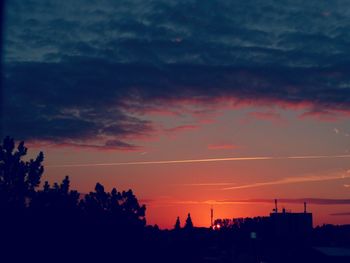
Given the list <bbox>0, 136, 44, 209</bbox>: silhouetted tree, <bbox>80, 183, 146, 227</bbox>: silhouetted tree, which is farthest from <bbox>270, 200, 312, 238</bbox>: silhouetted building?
<bbox>0, 136, 44, 209</bbox>: silhouetted tree

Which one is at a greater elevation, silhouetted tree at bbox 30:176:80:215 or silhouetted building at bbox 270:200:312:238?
silhouetted building at bbox 270:200:312:238

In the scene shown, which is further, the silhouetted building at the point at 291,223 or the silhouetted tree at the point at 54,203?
the silhouetted building at the point at 291,223

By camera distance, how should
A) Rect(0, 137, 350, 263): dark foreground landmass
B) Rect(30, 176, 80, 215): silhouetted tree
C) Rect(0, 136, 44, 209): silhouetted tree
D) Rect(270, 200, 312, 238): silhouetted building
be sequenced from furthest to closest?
Rect(270, 200, 312, 238): silhouetted building, Rect(0, 136, 44, 209): silhouetted tree, Rect(30, 176, 80, 215): silhouetted tree, Rect(0, 137, 350, 263): dark foreground landmass

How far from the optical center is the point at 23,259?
67.7 ft

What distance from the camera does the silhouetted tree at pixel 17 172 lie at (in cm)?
3516

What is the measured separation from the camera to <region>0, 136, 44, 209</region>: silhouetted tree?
3516 centimetres

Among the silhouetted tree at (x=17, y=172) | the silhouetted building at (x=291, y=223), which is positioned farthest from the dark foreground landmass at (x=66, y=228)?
the silhouetted building at (x=291, y=223)

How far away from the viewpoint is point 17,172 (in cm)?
3675

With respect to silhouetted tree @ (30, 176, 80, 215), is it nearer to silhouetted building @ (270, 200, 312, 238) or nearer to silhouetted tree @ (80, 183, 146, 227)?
silhouetted tree @ (80, 183, 146, 227)

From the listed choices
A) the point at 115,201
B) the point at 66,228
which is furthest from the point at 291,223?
the point at 66,228

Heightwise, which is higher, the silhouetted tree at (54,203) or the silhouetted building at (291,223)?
the silhouetted building at (291,223)

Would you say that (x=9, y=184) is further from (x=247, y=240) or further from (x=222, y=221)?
(x=222, y=221)

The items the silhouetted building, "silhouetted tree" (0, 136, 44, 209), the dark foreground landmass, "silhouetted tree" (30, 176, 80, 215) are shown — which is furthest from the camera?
the silhouetted building

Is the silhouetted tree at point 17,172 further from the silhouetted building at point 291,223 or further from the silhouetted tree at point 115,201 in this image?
the silhouetted building at point 291,223
